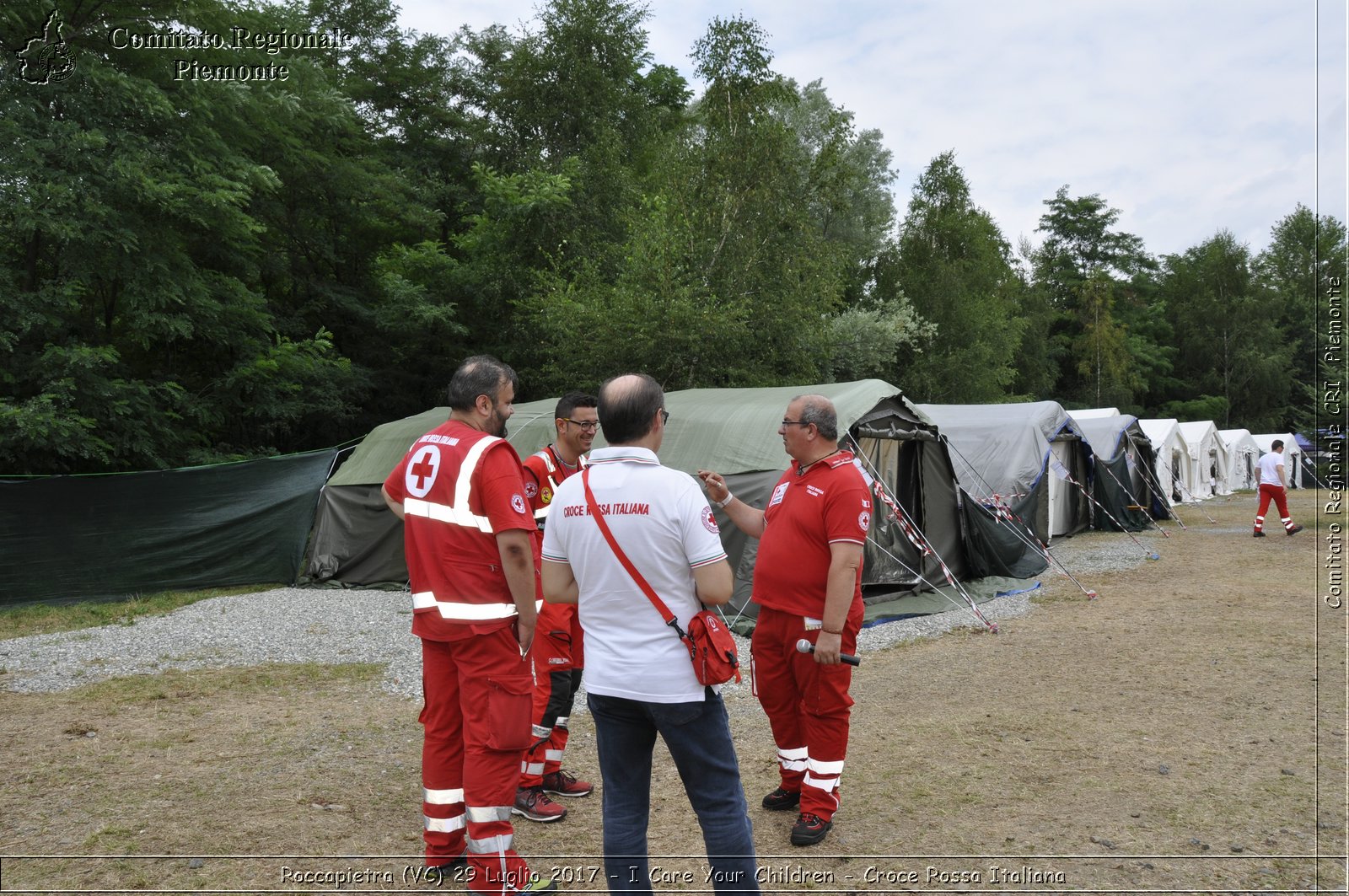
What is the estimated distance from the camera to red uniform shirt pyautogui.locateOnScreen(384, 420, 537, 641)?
292 cm

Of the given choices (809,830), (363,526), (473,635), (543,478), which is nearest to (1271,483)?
(363,526)

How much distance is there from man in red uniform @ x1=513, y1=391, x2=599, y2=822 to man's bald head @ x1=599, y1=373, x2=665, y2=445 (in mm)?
1374

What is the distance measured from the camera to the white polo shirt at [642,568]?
226 centimetres

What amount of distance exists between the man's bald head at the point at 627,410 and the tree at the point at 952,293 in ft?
86.5

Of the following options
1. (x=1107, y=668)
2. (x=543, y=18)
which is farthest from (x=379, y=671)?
(x=543, y=18)

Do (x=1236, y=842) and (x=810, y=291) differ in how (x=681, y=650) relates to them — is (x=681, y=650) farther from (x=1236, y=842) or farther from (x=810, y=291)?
(x=810, y=291)

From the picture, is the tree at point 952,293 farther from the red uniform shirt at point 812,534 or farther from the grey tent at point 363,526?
the red uniform shirt at point 812,534

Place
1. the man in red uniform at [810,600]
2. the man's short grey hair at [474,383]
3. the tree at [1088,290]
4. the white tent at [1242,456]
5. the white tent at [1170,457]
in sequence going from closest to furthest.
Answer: the man's short grey hair at [474,383], the man in red uniform at [810,600], the white tent at [1170,457], the white tent at [1242,456], the tree at [1088,290]

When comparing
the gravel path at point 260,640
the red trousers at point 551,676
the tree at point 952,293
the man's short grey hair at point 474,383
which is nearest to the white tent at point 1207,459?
the tree at point 952,293

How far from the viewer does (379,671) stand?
6.54 m

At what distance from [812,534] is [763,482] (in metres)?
4.49

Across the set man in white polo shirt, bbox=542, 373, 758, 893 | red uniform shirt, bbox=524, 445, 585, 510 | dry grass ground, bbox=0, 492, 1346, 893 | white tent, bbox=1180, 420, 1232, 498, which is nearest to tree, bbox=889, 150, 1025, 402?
white tent, bbox=1180, 420, 1232, 498

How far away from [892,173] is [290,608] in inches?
1151

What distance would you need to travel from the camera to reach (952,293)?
29.6 metres
